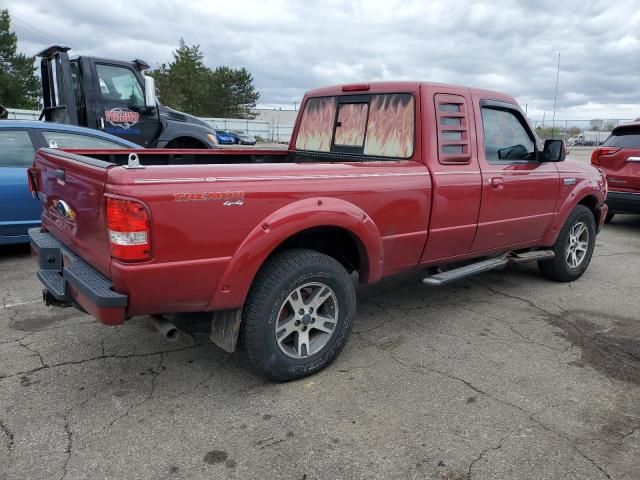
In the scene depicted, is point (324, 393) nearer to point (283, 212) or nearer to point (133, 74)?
point (283, 212)

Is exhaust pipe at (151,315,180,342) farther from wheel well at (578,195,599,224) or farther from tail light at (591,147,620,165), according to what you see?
tail light at (591,147,620,165)

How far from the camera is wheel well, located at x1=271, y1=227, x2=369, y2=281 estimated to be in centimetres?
340

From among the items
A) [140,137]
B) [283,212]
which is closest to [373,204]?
[283,212]

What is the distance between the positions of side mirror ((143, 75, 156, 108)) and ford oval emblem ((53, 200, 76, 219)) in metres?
5.82

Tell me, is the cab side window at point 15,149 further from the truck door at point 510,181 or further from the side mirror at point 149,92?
the truck door at point 510,181

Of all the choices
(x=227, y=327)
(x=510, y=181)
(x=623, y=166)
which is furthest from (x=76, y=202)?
(x=623, y=166)

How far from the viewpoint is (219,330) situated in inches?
121

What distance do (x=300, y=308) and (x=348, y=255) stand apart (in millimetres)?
664

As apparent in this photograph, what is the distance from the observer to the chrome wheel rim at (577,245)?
553 centimetres

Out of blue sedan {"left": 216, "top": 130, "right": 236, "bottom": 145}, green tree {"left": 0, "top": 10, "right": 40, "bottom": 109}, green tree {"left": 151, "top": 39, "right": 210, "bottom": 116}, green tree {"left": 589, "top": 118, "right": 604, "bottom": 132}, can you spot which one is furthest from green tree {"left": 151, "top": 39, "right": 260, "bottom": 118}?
green tree {"left": 589, "top": 118, "right": 604, "bottom": 132}

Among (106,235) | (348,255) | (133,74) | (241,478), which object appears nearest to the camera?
(241,478)

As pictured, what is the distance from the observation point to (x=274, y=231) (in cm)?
295

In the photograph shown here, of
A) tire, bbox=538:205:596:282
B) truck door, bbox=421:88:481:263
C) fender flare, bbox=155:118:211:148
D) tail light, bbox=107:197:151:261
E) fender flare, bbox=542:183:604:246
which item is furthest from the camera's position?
fender flare, bbox=155:118:211:148

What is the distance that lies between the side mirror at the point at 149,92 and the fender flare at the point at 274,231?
654 centimetres
